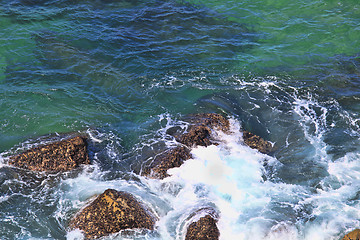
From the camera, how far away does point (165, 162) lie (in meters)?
12.0

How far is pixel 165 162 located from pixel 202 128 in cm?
219

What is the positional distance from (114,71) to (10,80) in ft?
16.0

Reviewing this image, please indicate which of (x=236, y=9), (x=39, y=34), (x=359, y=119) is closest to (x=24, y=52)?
(x=39, y=34)

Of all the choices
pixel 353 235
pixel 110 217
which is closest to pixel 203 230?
pixel 110 217

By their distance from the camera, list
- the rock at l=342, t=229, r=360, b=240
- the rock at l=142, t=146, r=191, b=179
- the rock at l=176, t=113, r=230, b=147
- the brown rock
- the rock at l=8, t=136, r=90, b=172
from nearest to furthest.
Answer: the rock at l=342, t=229, r=360, b=240, the brown rock, the rock at l=8, t=136, r=90, b=172, the rock at l=142, t=146, r=191, b=179, the rock at l=176, t=113, r=230, b=147

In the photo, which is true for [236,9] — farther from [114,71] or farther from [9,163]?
[9,163]

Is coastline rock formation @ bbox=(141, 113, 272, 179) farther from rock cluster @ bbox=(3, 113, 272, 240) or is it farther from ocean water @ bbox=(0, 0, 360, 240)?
ocean water @ bbox=(0, 0, 360, 240)

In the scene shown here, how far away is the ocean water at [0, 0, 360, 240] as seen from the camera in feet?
36.0

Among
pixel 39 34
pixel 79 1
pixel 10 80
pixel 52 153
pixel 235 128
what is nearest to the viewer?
pixel 52 153

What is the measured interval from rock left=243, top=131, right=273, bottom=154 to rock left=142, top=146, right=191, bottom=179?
256 centimetres

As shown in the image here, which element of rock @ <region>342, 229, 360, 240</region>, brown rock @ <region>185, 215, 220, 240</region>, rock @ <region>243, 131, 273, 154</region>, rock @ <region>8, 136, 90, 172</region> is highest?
rock @ <region>8, 136, 90, 172</region>

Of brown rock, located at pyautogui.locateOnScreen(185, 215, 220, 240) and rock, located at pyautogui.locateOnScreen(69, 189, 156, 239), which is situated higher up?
rock, located at pyautogui.locateOnScreen(69, 189, 156, 239)

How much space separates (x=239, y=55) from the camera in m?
18.1

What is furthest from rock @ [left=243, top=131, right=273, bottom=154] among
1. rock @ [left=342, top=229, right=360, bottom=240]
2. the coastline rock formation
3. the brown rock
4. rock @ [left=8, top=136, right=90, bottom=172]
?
rock @ [left=8, top=136, right=90, bottom=172]
